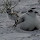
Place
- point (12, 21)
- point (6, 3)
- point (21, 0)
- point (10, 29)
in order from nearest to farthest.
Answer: point (10, 29)
point (12, 21)
point (6, 3)
point (21, 0)

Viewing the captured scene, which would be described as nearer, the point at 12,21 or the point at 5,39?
the point at 5,39

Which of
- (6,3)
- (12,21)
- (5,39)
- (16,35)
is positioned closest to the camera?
(5,39)

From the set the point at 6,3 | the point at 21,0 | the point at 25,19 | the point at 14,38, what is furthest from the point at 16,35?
the point at 21,0

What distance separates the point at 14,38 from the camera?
13.3ft

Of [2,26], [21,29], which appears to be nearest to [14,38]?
[21,29]

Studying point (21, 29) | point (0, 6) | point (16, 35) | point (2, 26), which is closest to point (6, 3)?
point (0, 6)

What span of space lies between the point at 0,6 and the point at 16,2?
762mm

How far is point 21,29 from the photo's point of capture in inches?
187

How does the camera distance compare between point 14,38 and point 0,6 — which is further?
point 0,6

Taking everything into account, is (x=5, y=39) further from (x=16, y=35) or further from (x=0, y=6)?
(x=0, y=6)

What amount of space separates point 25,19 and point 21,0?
4136 mm

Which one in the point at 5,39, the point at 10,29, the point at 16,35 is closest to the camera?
the point at 5,39

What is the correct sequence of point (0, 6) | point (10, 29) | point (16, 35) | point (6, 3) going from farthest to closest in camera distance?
point (0, 6) → point (6, 3) → point (10, 29) → point (16, 35)

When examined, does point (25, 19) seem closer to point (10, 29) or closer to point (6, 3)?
point (10, 29)
